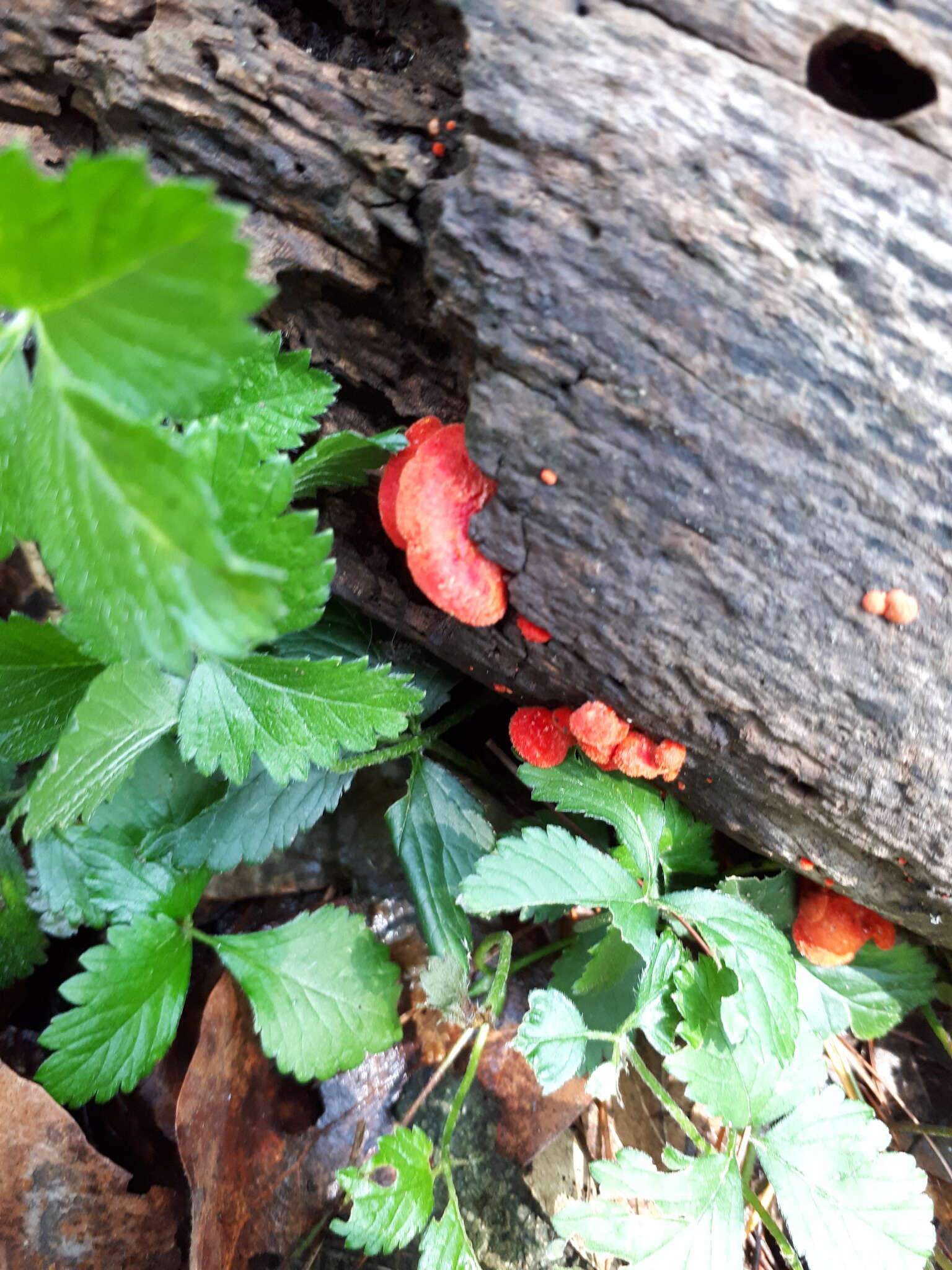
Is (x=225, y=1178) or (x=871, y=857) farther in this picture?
(x=225, y=1178)

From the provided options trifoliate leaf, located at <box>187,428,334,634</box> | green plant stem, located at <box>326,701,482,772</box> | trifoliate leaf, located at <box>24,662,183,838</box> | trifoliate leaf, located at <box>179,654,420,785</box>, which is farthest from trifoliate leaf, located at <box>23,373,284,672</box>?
green plant stem, located at <box>326,701,482,772</box>

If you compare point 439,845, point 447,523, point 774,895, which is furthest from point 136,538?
point 774,895

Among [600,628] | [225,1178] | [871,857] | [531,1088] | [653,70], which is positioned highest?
[653,70]

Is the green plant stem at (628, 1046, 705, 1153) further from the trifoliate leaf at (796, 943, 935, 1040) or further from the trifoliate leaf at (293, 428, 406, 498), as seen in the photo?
the trifoliate leaf at (293, 428, 406, 498)

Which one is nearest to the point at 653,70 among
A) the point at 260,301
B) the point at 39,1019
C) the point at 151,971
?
the point at 260,301

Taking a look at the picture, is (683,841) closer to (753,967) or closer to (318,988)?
(753,967)

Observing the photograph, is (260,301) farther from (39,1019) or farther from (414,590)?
(39,1019)
